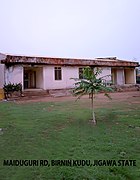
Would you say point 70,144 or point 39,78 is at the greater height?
point 39,78

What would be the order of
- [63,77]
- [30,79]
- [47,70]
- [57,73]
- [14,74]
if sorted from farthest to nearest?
1. [30,79]
2. [63,77]
3. [57,73]
4. [47,70]
5. [14,74]

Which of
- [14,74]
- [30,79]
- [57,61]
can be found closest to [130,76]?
[57,61]

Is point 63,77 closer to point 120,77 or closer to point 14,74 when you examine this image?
point 14,74

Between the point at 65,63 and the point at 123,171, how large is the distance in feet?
64.2

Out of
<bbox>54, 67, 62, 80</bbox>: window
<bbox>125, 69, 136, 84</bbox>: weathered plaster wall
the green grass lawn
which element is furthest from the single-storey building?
the green grass lawn

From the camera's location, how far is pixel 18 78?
21.4 meters

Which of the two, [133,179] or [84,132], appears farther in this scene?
[84,132]

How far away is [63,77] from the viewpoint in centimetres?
2398

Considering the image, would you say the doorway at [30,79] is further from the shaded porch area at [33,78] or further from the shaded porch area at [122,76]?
the shaded porch area at [122,76]

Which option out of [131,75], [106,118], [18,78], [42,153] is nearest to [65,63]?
[18,78]

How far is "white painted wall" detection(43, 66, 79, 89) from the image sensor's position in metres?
23.1

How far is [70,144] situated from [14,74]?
1592 centimetres

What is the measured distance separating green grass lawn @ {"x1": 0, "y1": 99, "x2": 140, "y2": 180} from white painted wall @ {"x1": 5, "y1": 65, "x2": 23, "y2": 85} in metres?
11.5

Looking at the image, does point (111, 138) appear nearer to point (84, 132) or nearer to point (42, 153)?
point (84, 132)
